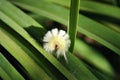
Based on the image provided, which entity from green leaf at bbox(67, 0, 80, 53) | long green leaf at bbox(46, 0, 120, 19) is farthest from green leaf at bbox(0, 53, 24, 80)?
long green leaf at bbox(46, 0, 120, 19)

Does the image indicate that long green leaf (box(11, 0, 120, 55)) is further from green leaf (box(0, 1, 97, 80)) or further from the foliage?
green leaf (box(0, 1, 97, 80))

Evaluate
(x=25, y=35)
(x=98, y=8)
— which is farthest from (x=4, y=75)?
(x=98, y=8)

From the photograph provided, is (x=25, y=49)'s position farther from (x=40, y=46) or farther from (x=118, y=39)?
(x=118, y=39)

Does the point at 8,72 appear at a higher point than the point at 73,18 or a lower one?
lower

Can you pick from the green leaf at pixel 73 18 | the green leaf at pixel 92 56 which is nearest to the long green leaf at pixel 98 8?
the green leaf at pixel 92 56

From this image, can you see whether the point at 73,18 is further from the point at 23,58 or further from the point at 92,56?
the point at 92,56

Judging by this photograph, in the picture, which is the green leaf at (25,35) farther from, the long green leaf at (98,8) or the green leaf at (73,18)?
the long green leaf at (98,8)

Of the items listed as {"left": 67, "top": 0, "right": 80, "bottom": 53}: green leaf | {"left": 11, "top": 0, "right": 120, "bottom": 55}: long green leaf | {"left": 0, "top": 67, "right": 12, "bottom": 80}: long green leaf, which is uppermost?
{"left": 67, "top": 0, "right": 80, "bottom": 53}: green leaf

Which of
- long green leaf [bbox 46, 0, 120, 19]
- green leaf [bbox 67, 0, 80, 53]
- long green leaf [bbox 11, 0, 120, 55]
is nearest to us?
green leaf [bbox 67, 0, 80, 53]

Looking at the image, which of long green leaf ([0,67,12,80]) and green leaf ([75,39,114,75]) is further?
green leaf ([75,39,114,75])
